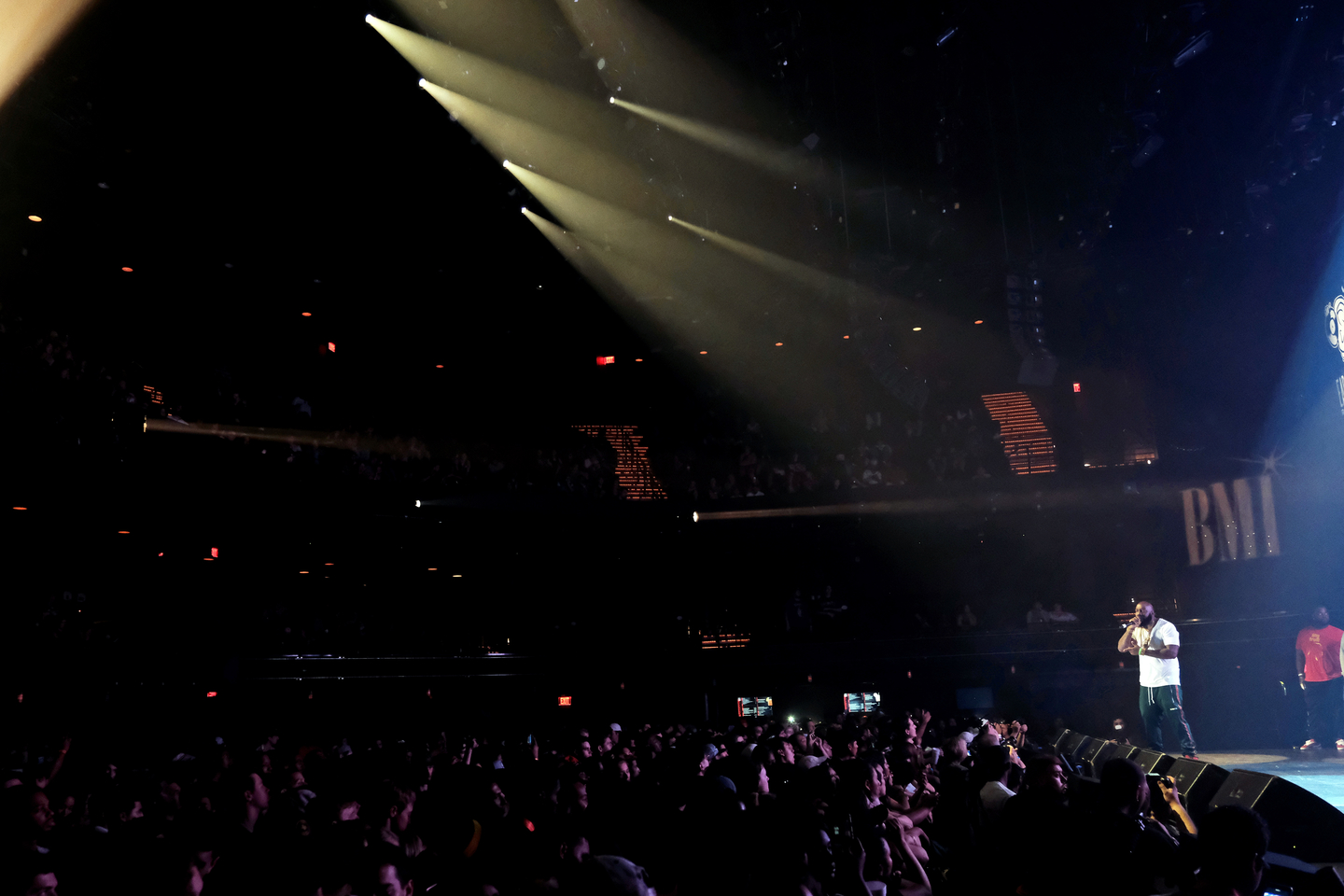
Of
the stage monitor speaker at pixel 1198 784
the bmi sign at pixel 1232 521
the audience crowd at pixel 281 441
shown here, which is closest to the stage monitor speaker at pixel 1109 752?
the stage monitor speaker at pixel 1198 784

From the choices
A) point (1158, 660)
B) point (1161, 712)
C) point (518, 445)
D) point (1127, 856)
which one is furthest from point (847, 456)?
point (1127, 856)

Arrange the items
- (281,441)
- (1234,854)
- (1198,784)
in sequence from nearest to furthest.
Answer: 1. (1234,854)
2. (1198,784)
3. (281,441)

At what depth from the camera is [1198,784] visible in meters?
5.25

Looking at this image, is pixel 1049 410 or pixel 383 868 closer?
pixel 383 868

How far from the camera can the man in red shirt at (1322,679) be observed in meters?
8.75

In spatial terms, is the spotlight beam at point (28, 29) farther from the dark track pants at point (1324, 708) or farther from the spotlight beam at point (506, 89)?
the dark track pants at point (1324, 708)

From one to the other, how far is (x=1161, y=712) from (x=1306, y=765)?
1112 mm

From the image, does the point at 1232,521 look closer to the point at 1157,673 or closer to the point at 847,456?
the point at 847,456

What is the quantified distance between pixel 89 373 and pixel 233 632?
15.4 feet

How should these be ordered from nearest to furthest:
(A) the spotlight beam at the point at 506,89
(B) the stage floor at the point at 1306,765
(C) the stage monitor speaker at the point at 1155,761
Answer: (B) the stage floor at the point at 1306,765 → (C) the stage monitor speaker at the point at 1155,761 → (A) the spotlight beam at the point at 506,89

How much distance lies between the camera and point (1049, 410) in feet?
66.2

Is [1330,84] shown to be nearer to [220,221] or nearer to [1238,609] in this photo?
[1238,609]

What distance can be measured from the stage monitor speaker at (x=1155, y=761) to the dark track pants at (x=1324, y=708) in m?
3.81

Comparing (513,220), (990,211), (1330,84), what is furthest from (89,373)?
(1330,84)
